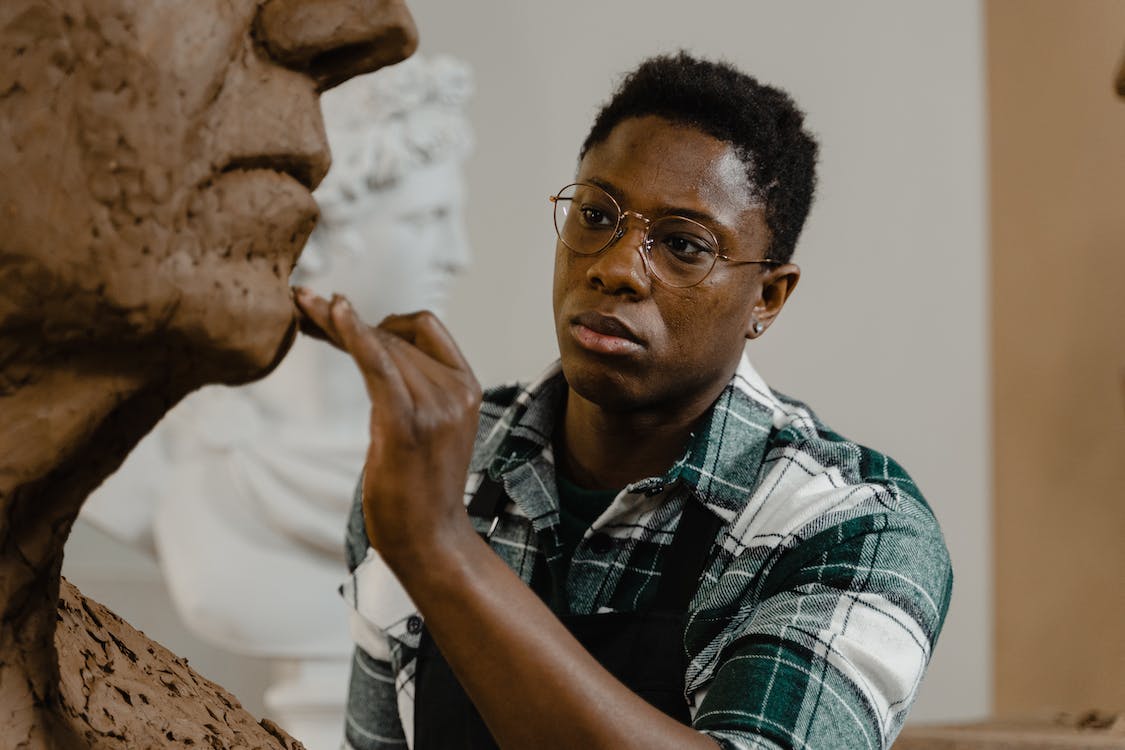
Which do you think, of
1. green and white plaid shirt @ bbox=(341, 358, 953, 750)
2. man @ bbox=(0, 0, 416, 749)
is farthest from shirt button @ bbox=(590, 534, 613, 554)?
man @ bbox=(0, 0, 416, 749)

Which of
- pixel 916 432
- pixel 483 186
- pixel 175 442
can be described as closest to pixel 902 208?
pixel 916 432

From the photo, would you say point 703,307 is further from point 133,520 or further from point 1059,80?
point 1059,80

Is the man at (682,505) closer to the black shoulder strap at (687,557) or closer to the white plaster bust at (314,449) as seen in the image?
the black shoulder strap at (687,557)

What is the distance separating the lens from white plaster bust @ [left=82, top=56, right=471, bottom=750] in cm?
233

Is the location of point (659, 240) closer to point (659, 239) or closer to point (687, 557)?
point (659, 239)

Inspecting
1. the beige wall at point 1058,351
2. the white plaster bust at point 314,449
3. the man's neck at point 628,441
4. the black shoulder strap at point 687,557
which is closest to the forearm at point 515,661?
the black shoulder strap at point 687,557

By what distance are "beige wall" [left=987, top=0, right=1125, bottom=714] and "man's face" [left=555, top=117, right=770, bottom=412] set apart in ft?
6.19

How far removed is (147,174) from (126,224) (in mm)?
26

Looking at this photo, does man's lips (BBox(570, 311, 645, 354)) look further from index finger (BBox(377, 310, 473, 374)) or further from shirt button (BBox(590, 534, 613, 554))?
index finger (BBox(377, 310, 473, 374))

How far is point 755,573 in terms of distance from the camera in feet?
3.87

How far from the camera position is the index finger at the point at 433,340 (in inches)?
32.1

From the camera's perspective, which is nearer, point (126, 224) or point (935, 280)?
point (126, 224)

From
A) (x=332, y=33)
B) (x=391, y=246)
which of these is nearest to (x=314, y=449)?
(x=391, y=246)

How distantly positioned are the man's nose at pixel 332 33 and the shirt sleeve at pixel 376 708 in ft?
2.64
